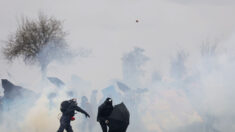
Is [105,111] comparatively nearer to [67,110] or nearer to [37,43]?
[67,110]

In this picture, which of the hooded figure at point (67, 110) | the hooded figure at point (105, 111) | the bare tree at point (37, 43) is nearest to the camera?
the hooded figure at point (105, 111)

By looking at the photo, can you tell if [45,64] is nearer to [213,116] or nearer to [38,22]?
[38,22]

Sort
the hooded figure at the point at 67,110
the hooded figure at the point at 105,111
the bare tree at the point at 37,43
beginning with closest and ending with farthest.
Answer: the hooded figure at the point at 105,111
the hooded figure at the point at 67,110
the bare tree at the point at 37,43

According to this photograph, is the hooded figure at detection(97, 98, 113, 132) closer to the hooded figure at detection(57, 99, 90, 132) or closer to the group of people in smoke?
the group of people in smoke

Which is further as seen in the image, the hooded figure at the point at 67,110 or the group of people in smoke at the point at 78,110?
the hooded figure at the point at 67,110

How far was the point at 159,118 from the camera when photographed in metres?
37.1

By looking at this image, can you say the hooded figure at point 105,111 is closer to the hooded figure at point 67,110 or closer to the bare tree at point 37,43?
the hooded figure at point 67,110

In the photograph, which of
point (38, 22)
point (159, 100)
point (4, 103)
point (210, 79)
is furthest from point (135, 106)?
point (38, 22)

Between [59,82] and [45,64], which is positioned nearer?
[59,82]

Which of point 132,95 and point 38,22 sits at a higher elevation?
point 38,22

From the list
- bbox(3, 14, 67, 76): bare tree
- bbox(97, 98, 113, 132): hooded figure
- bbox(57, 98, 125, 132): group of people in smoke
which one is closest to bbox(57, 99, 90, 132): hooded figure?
bbox(57, 98, 125, 132): group of people in smoke

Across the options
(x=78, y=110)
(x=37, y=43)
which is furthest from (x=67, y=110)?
(x=37, y=43)

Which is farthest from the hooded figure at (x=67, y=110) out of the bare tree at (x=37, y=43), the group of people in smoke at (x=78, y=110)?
the bare tree at (x=37, y=43)

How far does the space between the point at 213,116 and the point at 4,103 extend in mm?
13376
